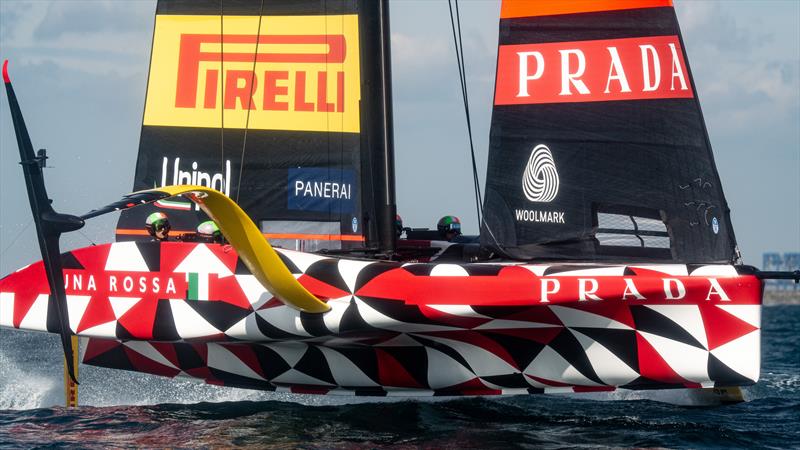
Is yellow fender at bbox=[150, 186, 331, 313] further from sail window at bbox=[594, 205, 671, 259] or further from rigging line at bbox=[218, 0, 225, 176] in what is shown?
rigging line at bbox=[218, 0, 225, 176]

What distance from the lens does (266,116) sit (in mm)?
9070

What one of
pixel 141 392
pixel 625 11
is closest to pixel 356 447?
pixel 141 392

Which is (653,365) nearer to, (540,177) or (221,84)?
(540,177)

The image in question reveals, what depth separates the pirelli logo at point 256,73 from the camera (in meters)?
8.95

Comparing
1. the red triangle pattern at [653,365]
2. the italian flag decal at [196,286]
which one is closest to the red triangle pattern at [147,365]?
the italian flag decal at [196,286]

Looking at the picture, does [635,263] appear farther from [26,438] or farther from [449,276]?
[26,438]

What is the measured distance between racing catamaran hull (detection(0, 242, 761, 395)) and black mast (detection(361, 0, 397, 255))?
1.42 m

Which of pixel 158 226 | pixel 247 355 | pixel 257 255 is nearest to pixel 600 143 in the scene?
pixel 257 255

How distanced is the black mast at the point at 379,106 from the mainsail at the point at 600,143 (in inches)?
42.4

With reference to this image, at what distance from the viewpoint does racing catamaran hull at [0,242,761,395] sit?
6867mm

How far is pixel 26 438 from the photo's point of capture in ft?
23.6

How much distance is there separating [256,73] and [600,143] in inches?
117

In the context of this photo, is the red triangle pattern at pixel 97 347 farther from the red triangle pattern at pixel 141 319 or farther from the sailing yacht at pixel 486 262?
the red triangle pattern at pixel 141 319

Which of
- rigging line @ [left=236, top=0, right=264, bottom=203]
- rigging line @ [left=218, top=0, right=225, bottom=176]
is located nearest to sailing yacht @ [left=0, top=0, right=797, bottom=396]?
rigging line @ [left=236, top=0, right=264, bottom=203]
